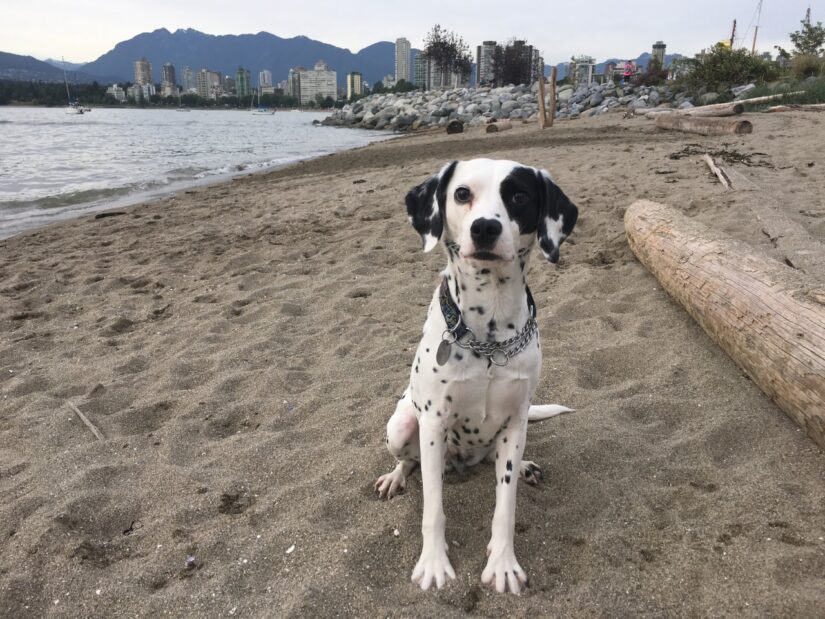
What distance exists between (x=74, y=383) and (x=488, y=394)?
3.57 meters

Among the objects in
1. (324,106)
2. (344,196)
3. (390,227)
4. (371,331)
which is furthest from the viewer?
(324,106)

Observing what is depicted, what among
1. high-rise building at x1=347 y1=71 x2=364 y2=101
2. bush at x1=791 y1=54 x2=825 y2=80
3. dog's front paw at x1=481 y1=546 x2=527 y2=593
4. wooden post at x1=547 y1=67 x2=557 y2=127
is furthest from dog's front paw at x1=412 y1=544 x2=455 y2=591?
high-rise building at x1=347 y1=71 x2=364 y2=101

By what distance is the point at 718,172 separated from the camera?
28.8ft

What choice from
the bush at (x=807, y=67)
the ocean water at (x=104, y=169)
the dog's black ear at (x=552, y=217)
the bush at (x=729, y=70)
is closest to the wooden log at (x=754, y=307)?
the dog's black ear at (x=552, y=217)

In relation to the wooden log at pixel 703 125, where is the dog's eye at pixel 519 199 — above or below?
below

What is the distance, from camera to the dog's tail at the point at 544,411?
3750 millimetres

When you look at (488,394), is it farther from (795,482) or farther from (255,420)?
(255,420)

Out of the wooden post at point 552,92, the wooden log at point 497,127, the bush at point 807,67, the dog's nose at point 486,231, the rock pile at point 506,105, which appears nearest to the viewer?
the dog's nose at point 486,231

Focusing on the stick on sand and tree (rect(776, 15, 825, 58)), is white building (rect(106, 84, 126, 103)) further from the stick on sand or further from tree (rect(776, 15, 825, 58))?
the stick on sand

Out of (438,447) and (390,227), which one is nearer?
(438,447)

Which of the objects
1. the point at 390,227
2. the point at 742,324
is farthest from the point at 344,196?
the point at 742,324

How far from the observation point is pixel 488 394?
2641mm

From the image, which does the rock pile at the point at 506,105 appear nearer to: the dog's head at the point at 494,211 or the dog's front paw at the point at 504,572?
the dog's head at the point at 494,211

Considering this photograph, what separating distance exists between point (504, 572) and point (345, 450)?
137cm
